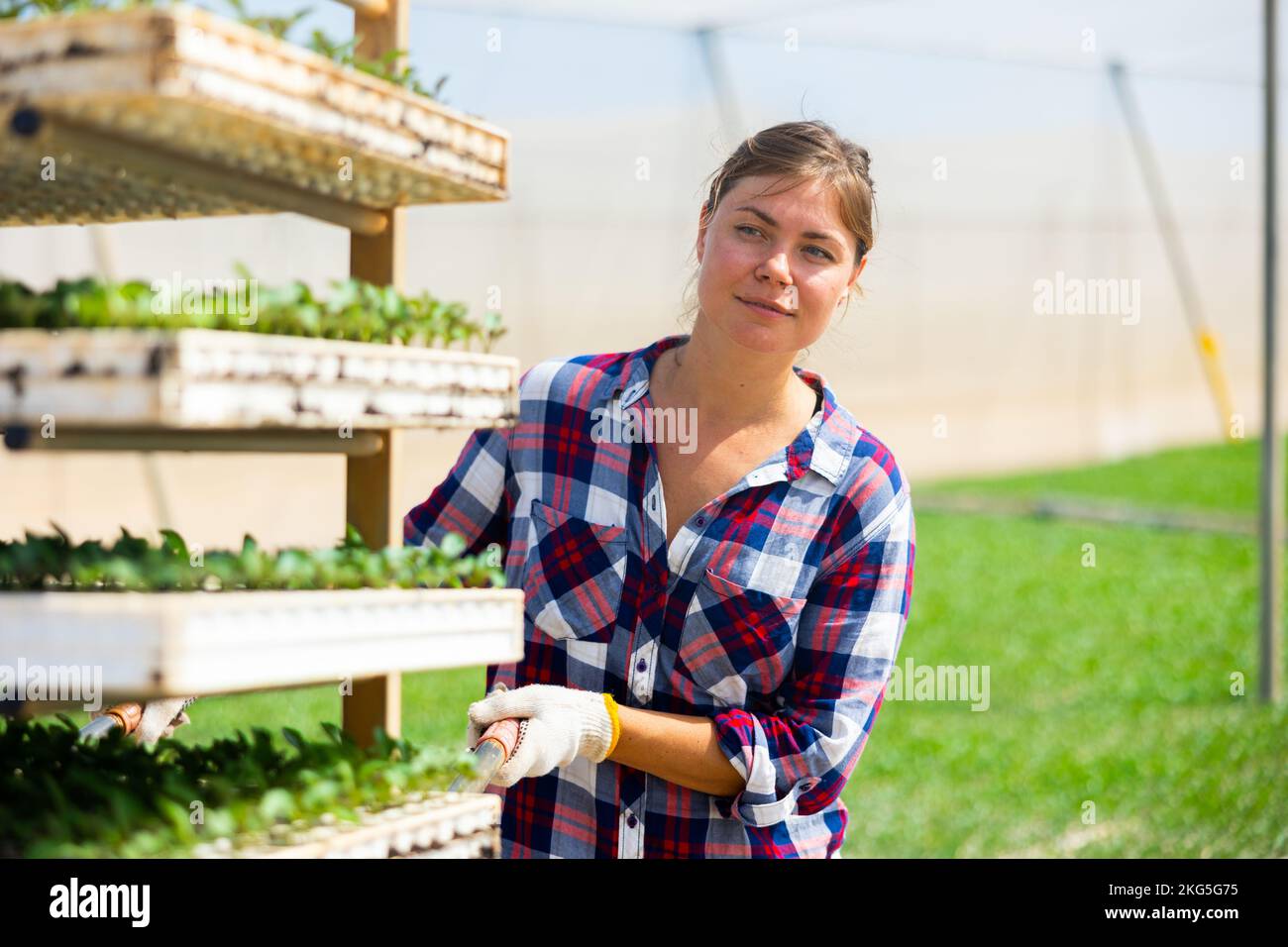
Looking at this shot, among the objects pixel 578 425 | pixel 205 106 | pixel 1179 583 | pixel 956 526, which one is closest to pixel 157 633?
pixel 205 106

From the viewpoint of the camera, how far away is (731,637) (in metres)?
1.88

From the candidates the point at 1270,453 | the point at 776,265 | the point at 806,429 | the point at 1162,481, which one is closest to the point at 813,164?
the point at 776,265

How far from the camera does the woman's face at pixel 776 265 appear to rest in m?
1.86

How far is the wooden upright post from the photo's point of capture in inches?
58.6

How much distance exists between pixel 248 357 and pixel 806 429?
1.04 m

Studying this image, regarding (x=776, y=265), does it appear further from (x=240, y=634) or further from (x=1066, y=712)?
(x=1066, y=712)

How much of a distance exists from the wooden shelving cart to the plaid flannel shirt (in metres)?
0.47

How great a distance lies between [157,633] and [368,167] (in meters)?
0.51

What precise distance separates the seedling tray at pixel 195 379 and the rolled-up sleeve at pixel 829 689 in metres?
0.83

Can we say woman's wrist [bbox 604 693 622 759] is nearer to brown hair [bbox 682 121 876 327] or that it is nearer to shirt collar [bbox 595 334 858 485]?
shirt collar [bbox 595 334 858 485]

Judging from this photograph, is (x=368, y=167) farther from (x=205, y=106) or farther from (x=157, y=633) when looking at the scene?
(x=157, y=633)

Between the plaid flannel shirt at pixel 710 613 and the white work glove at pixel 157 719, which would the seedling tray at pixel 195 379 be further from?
the plaid flannel shirt at pixel 710 613

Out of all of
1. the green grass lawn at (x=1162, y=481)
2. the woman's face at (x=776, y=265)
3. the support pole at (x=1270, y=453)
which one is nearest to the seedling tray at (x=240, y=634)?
the woman's face at (x=776, y=265)

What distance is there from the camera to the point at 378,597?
1.22 metres
